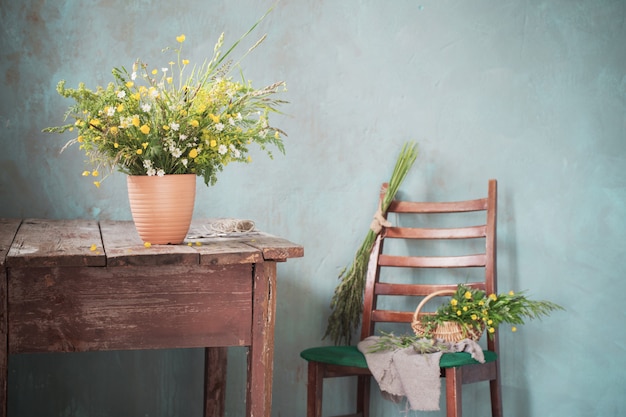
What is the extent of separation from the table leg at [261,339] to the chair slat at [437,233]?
1.06 meters

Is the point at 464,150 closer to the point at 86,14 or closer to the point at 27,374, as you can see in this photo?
the point at 86,14

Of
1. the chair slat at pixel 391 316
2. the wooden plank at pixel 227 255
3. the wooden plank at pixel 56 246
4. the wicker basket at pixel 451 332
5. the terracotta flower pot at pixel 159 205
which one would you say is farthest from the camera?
the chair slat at pixel 391 316

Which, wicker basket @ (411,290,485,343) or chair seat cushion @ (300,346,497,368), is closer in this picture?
chair seat cushion @ (300,346,497,368)

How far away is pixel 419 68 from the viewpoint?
3.02 meters

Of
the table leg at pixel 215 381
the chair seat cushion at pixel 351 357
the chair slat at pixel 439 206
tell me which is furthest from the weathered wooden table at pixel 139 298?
the chair slat at pixel 439 206

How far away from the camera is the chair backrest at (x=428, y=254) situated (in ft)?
9.21

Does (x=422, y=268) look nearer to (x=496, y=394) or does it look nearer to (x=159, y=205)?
(x=496, y=394)

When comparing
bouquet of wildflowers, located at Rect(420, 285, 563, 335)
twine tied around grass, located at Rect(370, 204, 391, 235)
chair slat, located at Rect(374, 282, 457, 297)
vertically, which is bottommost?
bouquet of wildflowers, located at Rect(420, 285, 563, 335)

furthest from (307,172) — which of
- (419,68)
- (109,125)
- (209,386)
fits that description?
(109,125)

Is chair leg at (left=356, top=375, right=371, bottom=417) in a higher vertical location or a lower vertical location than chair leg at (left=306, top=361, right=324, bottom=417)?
lower

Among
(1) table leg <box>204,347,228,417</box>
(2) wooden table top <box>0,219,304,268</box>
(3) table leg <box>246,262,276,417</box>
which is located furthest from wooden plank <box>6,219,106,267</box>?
(1) table leg <box>204,347,228,417</box>

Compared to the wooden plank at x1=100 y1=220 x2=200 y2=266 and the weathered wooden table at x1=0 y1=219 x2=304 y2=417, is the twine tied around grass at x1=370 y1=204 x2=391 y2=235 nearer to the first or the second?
the weathered wooden table at x1=0 y1=219 x2=304 y2=417

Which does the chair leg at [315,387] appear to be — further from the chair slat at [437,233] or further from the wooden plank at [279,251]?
the wooden plank at [279,251]

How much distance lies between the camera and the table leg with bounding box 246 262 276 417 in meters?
→ 1.87
